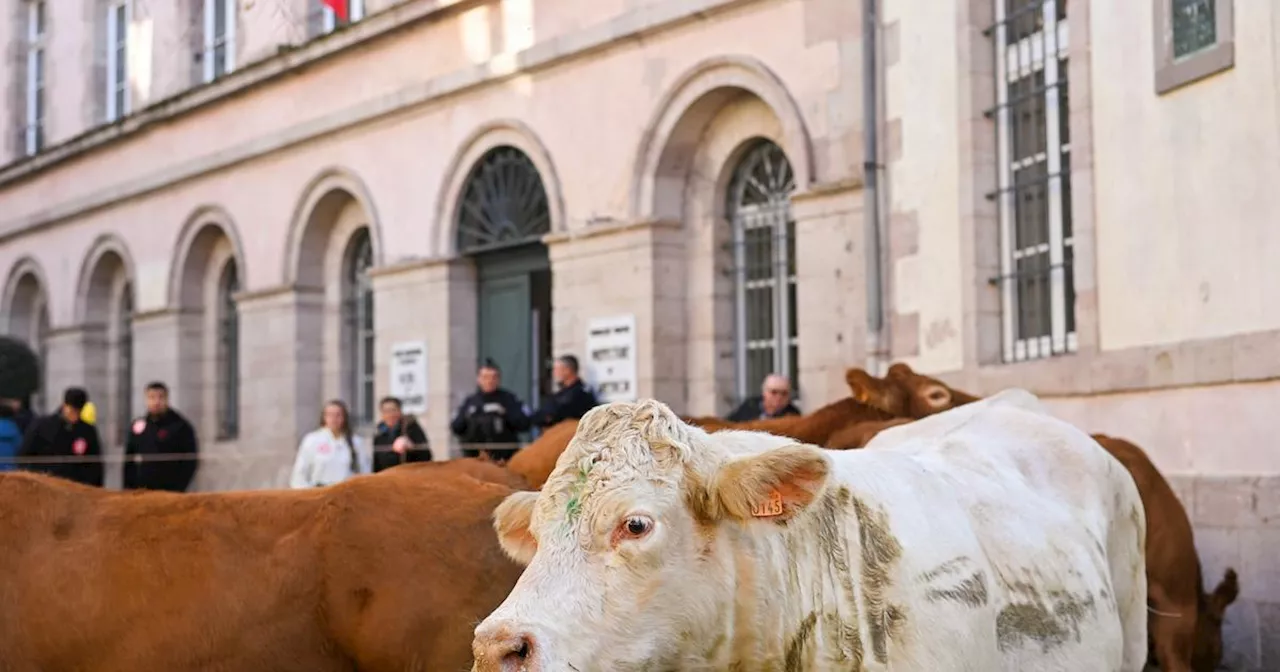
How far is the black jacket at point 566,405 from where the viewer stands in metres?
14.3

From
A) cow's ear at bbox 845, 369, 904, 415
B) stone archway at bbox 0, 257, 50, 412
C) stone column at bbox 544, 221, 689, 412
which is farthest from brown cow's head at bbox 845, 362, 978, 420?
stone archway at bbox 0, 257, 50, 412

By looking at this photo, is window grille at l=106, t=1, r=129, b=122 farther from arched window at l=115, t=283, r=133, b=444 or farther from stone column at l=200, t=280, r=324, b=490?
stone column at l=200, t=280, r=324, b=490

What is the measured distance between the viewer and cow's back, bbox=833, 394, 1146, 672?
166 inches

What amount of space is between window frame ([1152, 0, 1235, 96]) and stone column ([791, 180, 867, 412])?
3.59m

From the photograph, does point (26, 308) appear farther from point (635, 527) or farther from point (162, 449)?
point (635, 527)

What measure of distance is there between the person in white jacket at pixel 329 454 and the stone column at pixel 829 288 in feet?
12.2

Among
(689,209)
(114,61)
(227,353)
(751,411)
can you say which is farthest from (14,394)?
(114,61)

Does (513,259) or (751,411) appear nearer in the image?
(751,411)

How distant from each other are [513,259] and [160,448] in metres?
4.87

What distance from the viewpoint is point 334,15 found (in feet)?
68.3

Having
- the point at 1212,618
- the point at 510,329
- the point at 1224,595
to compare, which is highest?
the point at 510,329

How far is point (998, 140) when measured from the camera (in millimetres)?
12047

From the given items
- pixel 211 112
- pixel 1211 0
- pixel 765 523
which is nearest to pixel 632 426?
pixel 765 523

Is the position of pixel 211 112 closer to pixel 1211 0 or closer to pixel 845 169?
pixel 845 169
